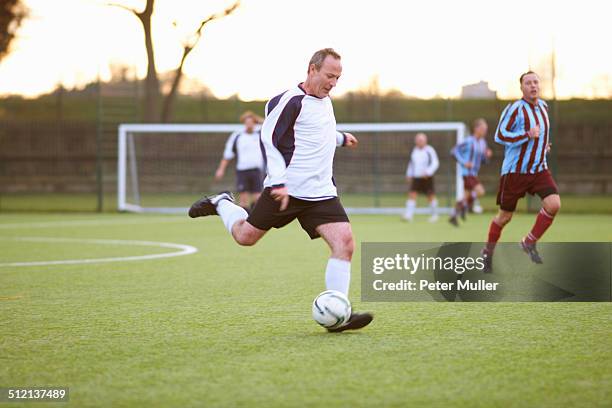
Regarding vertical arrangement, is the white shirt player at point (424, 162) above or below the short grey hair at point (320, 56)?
below

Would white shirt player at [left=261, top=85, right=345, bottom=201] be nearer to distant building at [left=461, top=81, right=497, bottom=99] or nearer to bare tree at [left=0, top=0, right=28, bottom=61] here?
distant building at [left=461, top=81, right=497, bottom=99]

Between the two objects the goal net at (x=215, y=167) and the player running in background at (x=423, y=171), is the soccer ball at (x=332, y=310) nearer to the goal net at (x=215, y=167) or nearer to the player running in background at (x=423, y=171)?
the player running in background at (x=423, y=171)

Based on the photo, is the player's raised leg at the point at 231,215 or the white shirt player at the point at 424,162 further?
the white shirt player at the point at 424,162

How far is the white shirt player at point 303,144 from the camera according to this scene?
5980 millimetres

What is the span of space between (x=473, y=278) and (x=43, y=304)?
12.9 ft

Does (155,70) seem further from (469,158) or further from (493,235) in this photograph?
(493,235)

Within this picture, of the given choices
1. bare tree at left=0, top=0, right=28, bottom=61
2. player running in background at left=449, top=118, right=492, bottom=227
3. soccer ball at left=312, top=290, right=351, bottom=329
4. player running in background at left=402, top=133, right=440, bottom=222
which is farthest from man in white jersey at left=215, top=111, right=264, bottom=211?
bare tree at left=0, top=0, right=28, bottom=61

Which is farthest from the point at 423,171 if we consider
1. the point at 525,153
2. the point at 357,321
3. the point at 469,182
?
the point at 357,321

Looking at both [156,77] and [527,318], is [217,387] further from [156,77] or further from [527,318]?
[156,77]

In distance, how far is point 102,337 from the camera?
19.0 ft

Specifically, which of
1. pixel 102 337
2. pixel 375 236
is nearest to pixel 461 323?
pixel 102 337

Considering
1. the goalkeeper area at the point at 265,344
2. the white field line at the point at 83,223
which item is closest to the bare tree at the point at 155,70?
the white field line at the point at 83,223

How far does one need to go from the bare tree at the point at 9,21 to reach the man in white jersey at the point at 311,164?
105 feet

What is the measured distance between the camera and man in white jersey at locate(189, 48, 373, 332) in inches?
234
